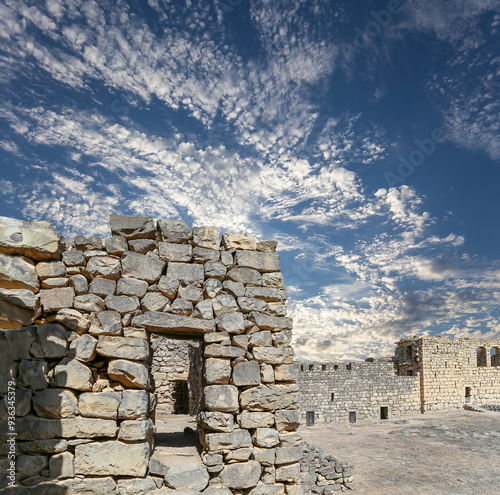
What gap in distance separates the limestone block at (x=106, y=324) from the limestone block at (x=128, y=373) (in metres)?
0.34

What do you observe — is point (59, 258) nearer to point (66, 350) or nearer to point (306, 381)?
point (66, 350)

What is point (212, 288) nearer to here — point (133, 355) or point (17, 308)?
point (133, 355)

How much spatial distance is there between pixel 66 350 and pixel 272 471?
2.83m

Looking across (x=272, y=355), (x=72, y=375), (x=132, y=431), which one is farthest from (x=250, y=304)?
(x=72, y=375)

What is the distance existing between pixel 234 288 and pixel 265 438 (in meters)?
1.86

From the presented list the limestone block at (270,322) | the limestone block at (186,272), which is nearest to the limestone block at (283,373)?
the limestone block at (270,322)

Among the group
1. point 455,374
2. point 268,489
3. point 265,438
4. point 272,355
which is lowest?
A: point 455,374

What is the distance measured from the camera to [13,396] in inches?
150

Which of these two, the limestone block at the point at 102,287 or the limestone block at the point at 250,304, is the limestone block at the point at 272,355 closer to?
the limestone block at the point at 250,304

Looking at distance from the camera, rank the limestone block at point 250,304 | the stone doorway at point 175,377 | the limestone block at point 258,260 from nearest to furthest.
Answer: the limestone block at point 250,304
the limestone block at point 258,260
the stone doorway at point 175,377

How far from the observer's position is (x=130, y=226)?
14.8 ft

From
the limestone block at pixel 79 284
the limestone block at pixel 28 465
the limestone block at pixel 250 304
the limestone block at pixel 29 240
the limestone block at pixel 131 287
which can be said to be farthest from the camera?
the limestone block at pixel 250 304

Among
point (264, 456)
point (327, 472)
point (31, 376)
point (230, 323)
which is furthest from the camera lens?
point (327, 472)

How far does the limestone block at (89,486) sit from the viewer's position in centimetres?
378
